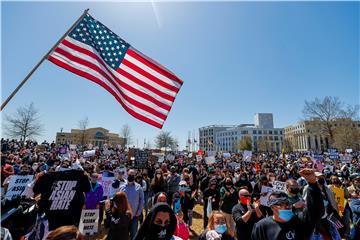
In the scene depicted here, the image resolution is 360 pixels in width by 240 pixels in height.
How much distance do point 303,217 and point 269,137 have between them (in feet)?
465

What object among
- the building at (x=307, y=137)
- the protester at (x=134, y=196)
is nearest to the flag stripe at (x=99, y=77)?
the protester at (x=134, y=196)

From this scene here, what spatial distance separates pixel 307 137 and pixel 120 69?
119502 millimetres

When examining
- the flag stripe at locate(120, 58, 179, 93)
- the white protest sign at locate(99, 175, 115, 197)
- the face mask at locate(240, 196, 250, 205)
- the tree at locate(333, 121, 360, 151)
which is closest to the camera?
the face mask at locate(240, 196, 250, 205)

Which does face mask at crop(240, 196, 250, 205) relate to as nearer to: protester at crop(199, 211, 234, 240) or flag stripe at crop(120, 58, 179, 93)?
protester at crop(199, 211, 234, 240)

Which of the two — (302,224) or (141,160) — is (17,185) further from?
(141,160)

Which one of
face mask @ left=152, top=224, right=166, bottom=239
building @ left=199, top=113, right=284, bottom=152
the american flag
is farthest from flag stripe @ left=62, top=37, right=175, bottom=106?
building @ left=199, top=113, right=284, bottom=152

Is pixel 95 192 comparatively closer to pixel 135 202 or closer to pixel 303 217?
pixel 135 202

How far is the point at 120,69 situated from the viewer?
505 cm

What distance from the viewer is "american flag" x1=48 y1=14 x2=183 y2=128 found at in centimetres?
451

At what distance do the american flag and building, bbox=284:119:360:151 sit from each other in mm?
48214

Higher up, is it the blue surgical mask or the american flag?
the american flag

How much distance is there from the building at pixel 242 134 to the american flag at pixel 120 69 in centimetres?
12187

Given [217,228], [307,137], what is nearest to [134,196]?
[217,228]

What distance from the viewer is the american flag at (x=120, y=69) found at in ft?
14.8
